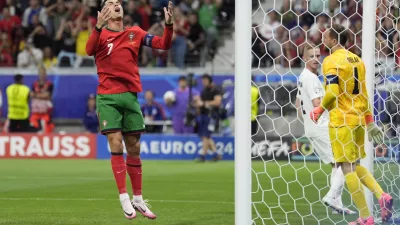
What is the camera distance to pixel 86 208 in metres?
9.78

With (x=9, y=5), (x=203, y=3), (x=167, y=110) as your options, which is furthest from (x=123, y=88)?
(x=9, y=5)

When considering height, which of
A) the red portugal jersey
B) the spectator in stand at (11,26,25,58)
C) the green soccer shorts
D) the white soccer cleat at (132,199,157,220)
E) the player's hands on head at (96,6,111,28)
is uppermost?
the spectator in stand at (11,26,25,58)

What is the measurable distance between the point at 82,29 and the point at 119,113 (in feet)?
53.8

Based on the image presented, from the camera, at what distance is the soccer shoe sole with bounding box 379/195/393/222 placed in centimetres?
815

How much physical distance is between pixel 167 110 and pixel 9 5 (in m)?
6.80

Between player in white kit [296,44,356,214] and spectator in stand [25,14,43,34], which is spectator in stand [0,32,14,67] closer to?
spectator in stand [25,14,43,34]

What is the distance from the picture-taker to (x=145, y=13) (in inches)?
953

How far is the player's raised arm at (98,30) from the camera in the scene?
316 inches

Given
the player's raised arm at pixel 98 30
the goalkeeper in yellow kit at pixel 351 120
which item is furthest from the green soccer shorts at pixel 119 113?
the goalkeeper in yellow kit at pixel 351 120

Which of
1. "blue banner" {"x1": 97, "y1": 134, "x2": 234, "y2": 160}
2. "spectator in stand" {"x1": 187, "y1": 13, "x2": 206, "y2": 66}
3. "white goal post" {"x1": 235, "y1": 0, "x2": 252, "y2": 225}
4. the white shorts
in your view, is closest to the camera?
"white goal post" {"x1": 235, "y1": 0, "x2": 252, "y2": 225}

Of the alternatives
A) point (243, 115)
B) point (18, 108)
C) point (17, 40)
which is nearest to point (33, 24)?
point (17, 40)

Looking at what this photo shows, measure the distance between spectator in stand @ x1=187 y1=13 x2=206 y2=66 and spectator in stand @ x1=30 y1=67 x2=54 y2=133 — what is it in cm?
384

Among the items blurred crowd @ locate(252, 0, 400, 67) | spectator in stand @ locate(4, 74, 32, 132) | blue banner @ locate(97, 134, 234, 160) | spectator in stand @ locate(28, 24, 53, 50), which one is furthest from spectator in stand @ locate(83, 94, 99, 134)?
blurred crowd @ locate(252, 0, 400, 67)

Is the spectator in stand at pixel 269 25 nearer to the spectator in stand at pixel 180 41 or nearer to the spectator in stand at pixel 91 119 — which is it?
the spectator in stand at pixel 180 41
